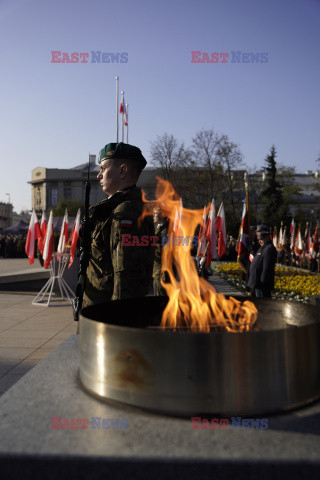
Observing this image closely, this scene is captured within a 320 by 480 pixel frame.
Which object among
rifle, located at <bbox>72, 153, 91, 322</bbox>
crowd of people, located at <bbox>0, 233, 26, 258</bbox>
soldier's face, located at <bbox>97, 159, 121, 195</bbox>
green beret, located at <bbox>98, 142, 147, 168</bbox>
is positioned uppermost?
green beret, located at <bbox>98, 142, 147, 168</bbox>

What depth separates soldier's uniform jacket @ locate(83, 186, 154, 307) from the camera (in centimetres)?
259

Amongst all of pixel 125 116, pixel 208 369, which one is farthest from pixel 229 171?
pixel 208 369

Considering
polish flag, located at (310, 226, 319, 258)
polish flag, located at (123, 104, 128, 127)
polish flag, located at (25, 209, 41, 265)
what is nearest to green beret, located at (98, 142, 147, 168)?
polish flag, located at (25, 209, 41, 265)

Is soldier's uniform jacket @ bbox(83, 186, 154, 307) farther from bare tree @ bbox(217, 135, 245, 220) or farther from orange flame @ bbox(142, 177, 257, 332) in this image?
bare tree @ bbox(217, 135, 245, 220)

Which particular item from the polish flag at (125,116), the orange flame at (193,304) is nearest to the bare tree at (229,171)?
the polish flag at (125,116)

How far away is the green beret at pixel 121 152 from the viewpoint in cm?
292

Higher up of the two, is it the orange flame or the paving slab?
the orange flame

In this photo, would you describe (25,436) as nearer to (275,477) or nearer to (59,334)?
(275,477)

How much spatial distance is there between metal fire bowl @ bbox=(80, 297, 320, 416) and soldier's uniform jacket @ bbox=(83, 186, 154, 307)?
1.86ft

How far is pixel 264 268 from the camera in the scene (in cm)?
738

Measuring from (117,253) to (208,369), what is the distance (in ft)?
3.47

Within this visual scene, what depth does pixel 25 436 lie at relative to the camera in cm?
167
